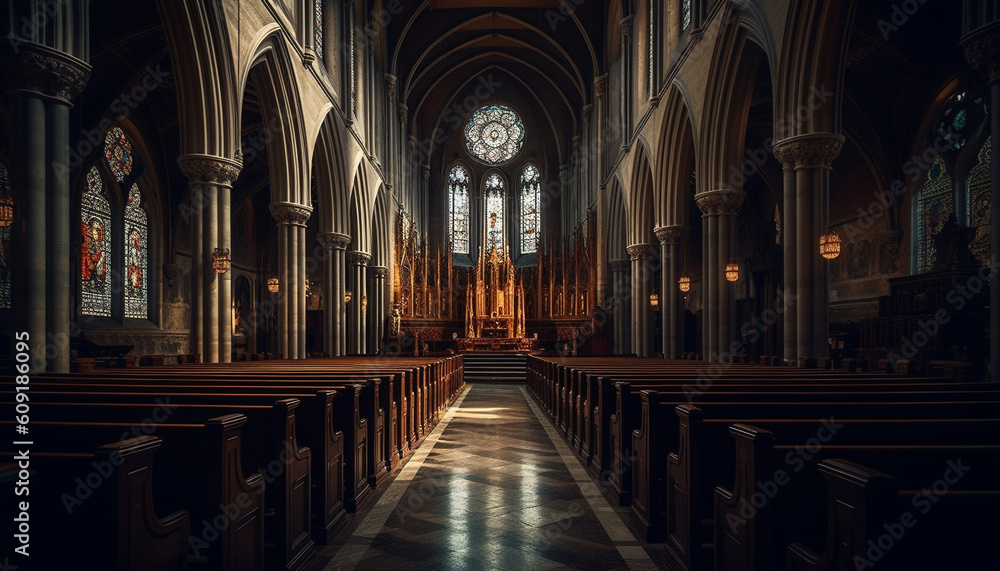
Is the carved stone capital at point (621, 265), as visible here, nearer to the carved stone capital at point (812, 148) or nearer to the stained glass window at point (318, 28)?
the stained glass window at point (318, 28)

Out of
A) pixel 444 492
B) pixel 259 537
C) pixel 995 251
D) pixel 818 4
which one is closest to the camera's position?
pixel 259 537

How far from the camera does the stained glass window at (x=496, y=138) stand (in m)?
40.8

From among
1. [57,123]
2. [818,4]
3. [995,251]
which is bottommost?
[995,251]

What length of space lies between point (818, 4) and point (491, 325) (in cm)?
2172

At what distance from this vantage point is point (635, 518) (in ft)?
16.7

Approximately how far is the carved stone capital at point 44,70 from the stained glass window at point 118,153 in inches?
531

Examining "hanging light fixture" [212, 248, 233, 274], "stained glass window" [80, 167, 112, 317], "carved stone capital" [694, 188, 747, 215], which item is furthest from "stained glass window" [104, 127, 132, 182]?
"carved stone capital" [694, 188, 747, 215]

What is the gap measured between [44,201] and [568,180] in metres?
32.6

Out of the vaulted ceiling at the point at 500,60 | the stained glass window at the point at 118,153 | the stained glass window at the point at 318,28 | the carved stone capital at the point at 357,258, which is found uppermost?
the vaulted ceiling at the point at 500,60

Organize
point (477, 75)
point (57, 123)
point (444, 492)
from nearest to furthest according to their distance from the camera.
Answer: point (444, 492)
point (57, 123)
point (477, 75)

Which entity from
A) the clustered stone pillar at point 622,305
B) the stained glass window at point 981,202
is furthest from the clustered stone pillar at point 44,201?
the clustered stone pillar at point 622,305

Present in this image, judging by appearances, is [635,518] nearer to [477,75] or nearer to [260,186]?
[260,186]

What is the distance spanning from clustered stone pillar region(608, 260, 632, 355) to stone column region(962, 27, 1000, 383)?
18.6m

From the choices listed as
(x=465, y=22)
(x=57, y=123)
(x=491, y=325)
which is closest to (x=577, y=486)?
(x=57, y=123)
